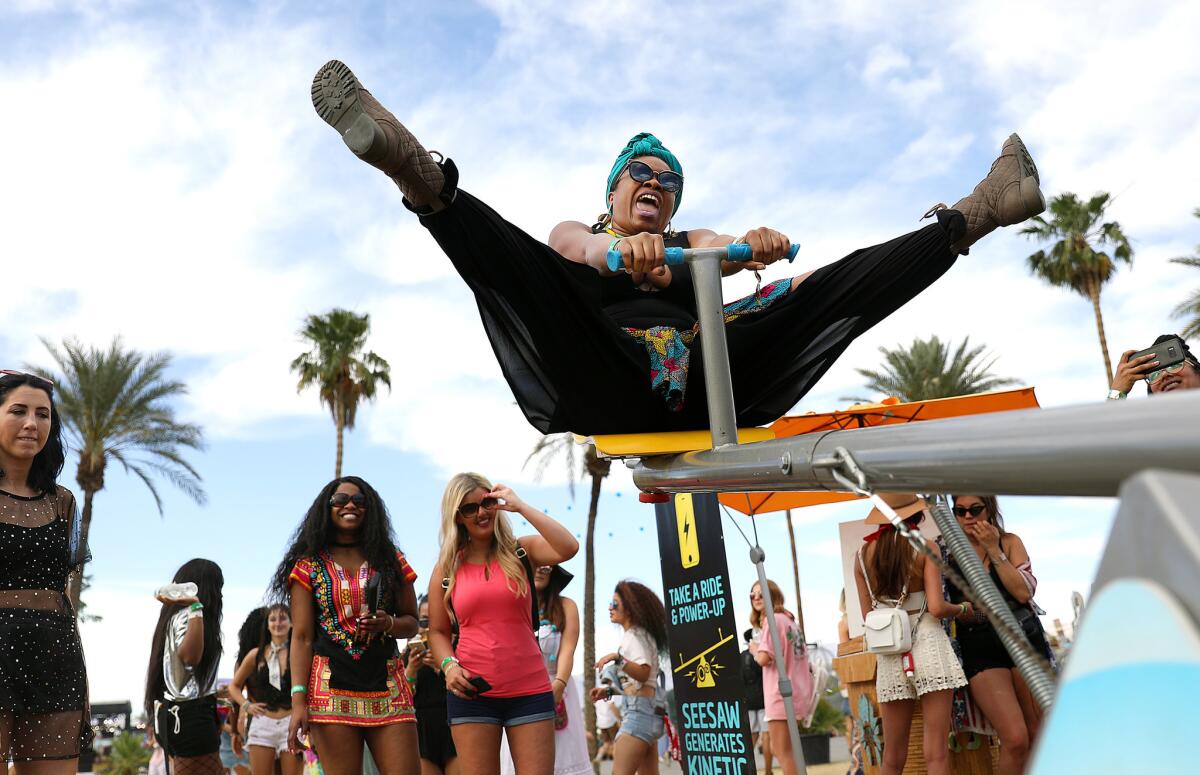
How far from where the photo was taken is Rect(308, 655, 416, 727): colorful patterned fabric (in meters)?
4.52

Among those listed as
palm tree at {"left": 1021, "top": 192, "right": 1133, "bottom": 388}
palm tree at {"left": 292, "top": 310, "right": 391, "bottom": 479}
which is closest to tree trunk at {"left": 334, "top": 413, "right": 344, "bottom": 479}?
palm tree at {"left": 292, "top": 310, "right": 391, "bottom": 479}

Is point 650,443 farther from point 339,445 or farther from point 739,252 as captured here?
point 339,445

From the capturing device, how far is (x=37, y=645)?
364cm

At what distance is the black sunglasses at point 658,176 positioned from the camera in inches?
118

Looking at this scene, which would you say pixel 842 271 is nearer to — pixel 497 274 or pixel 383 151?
pixel 497 274

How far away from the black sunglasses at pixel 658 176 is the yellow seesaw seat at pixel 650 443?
78 centimetres

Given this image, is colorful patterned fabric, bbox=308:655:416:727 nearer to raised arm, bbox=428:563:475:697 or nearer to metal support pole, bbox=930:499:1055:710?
raised arm, bbox=428:563:475:697

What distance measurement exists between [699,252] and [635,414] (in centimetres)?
58

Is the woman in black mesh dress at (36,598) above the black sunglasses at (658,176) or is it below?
below

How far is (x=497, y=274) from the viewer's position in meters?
2.43

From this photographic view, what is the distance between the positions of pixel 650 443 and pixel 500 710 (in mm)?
2253

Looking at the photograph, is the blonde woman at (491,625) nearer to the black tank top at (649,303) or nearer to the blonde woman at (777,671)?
the black tank top at (649,303)

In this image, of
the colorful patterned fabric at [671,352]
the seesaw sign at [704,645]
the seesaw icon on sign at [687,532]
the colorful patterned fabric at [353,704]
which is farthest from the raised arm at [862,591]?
the colorful patterned fabric at [671,352]

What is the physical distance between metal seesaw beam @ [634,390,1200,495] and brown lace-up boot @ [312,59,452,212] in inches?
36.5
